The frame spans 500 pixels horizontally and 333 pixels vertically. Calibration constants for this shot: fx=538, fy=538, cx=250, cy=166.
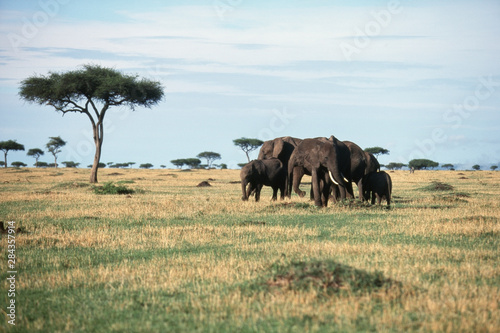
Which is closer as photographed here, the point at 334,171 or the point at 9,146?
the point at 334,171

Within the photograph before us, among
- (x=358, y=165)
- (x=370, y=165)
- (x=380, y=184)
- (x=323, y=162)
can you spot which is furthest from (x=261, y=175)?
(x=380, y=184)

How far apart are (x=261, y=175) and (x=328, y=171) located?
4.21 meters

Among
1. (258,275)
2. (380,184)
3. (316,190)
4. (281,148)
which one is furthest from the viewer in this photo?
(281,148)

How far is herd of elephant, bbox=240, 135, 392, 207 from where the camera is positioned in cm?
2136

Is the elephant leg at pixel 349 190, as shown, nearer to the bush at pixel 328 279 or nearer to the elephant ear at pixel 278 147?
the elephant ear at pixel 278 147

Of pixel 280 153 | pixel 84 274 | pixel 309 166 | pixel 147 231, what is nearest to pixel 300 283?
pixel 84 274

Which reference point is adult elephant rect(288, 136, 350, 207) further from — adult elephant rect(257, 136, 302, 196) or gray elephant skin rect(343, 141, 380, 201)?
adult elephant rect(257, 136, 302, 196)

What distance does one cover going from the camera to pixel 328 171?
21.7 meters

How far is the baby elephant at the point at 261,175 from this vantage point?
24.6 meters

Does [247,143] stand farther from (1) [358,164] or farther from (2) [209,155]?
(1) [358,164]

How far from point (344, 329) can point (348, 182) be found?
663 inches

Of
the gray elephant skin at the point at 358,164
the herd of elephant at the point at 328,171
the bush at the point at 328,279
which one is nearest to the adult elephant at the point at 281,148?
the herd of elephant at the point at 328,171

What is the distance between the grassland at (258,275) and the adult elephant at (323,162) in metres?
4.46

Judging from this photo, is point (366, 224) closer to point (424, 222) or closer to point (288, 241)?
point (424, 222)
